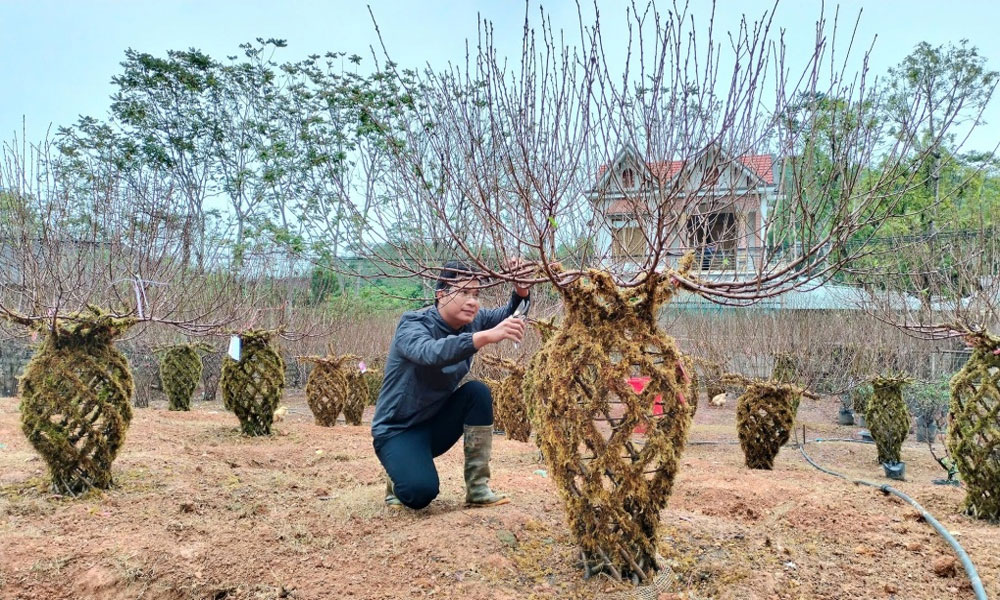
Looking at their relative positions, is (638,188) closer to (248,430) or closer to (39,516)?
(39,516)

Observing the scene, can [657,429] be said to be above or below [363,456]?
above

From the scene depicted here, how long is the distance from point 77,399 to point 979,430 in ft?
16.9

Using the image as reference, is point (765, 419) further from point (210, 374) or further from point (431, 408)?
point (210, 374)

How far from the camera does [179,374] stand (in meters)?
11.2

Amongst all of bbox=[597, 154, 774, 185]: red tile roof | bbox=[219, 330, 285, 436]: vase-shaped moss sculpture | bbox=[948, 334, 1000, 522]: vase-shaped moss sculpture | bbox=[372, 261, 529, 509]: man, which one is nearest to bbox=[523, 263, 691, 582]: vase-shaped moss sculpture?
bbox=[597, 154, 774, 185]: red tile roof

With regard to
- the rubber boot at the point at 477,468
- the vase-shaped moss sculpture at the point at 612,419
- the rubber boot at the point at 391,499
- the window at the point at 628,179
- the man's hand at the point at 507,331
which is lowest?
the rubber boot at the point at 391,499

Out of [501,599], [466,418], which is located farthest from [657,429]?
[466,418]

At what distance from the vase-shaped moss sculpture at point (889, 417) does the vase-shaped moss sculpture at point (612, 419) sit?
683 centimetres

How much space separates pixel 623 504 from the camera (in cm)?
245

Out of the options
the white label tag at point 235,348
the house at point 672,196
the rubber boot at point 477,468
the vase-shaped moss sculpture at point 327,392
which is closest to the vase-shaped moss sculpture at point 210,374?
the vase-shaped moss sculpture at point 327,392

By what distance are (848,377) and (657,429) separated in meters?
10.8

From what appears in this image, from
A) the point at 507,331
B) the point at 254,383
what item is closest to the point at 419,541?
the point at 507,331

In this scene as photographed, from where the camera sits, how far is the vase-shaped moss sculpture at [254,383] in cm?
699

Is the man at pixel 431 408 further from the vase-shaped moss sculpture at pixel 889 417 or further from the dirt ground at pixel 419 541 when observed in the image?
the vase-shaped moss sculpture at pixel 889 417
